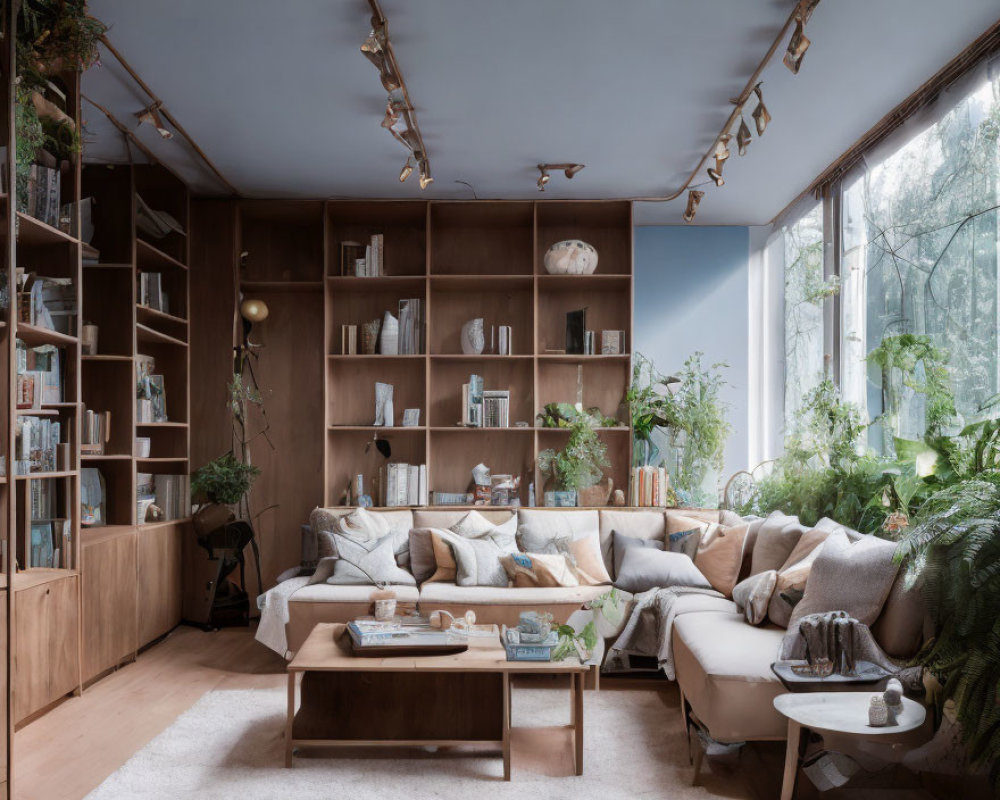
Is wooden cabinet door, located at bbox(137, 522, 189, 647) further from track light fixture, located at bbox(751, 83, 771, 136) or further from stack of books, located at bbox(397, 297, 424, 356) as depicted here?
track light fixture, located at bbox(751, 83, 771, 136)

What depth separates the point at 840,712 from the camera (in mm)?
2775

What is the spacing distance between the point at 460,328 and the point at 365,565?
6.67 ft

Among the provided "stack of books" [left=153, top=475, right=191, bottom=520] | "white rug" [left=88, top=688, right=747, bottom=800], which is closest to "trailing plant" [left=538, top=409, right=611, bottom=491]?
"white rug" [left=88, top=688, right=747, bottom=800]

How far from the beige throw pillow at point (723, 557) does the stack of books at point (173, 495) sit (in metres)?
3.33

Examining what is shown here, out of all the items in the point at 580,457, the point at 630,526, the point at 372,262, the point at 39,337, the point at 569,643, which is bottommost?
the point at 569,643

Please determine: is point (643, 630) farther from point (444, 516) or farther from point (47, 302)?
point (47, 302)

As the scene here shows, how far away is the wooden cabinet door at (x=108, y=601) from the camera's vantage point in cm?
454

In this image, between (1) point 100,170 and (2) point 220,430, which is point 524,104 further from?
(2) point 220,430

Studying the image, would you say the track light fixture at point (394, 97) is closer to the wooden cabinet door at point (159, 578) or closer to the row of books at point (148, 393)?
the row of books at point (148, 393)

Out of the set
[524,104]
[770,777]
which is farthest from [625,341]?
[770,777]

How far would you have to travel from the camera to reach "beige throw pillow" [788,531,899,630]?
3.44m

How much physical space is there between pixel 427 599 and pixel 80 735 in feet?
5.80

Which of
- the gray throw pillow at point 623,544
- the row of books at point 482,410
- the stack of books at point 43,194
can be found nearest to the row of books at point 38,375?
the stack of books at point 43,194

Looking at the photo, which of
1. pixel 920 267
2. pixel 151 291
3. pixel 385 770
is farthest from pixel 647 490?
pixel 151 291
